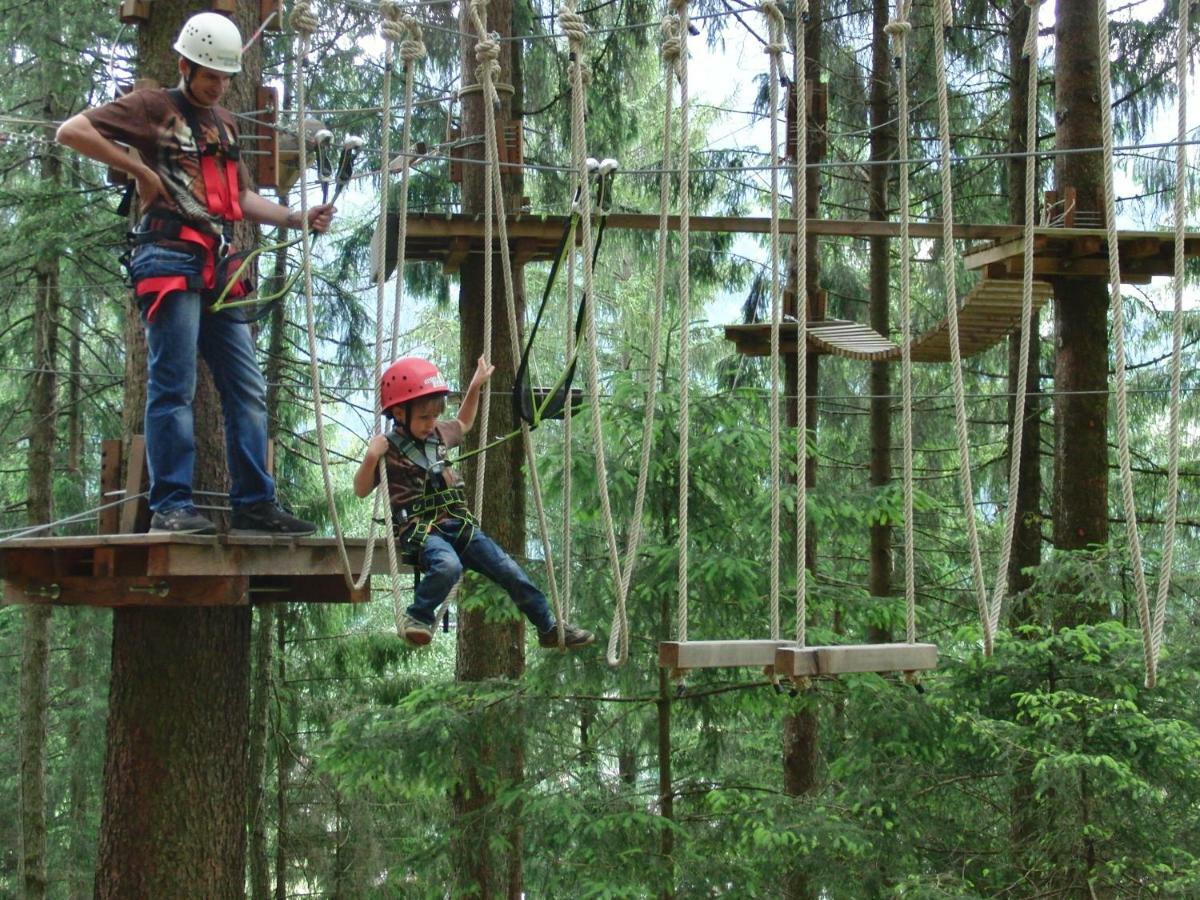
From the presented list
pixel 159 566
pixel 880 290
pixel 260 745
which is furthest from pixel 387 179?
pixel 260 745

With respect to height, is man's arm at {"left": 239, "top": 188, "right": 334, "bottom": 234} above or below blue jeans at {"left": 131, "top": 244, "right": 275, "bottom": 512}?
above

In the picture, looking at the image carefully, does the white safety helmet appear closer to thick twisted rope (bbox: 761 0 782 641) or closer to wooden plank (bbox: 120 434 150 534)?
wooden plank (bbox: 120 434 150 534)

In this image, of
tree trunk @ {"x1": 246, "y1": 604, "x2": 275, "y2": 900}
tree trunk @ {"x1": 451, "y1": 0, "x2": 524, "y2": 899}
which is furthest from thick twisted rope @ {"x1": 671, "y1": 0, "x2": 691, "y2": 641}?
tree trunk @ {"x1": 246, "y1": 604, "x2": 275, "y2": 900}

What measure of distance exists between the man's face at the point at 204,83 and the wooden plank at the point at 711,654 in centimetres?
199

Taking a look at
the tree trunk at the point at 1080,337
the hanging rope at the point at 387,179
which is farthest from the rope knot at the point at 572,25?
the tree trunk at the point at 1080,337

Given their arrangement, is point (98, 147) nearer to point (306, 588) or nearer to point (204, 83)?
point (204, 83)

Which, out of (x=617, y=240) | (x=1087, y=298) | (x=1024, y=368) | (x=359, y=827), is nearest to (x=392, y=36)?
(x=1024, y=368)

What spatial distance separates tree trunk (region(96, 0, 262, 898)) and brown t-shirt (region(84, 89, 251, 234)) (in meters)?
1.10

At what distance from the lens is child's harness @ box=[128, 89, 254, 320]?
3.68m

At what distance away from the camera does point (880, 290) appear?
9906 millimetres

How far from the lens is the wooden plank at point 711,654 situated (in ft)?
9.95

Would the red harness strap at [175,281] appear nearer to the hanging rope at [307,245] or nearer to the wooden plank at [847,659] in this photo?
the hanging rope at [307,245]

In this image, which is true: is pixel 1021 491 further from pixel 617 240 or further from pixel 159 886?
pixel 159 886

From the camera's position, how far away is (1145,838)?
16.8 ft
